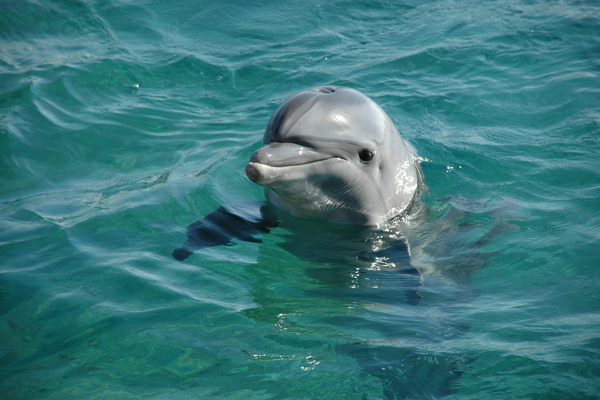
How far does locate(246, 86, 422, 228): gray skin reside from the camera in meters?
6.01

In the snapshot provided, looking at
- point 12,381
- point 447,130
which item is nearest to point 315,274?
point 12,381

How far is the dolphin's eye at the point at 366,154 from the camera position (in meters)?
6.57

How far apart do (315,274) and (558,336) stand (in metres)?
2.32

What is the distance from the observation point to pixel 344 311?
5.73 metres

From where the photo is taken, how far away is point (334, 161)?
20.8 feet

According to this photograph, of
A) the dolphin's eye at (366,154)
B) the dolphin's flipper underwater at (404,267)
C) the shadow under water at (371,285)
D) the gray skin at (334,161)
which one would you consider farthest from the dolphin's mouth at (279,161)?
the dolphin's flipper underwater at (404,267)

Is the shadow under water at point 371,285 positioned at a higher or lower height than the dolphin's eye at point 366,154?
lower

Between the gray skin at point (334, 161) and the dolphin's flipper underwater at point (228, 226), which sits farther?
the dolphin's flipper underwater at point (228, 226)

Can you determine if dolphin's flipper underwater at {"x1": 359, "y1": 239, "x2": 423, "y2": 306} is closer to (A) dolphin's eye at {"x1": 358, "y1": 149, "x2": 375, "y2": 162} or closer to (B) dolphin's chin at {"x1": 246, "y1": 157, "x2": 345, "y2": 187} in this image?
(A) dolphin's eye at {"x1": 358, "y1": 149, "x2": 375, "y2": 162}

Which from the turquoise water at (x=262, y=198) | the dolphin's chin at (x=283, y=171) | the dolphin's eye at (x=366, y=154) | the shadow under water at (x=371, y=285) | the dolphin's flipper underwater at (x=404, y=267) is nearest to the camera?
the turquoise water at (x=262, y=198)

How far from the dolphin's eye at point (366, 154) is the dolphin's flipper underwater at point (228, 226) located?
1.25 m

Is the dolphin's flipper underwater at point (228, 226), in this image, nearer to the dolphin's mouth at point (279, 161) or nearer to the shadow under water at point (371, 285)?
the shadow under water at point (371, 285)

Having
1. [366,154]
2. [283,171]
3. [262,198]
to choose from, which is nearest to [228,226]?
[262,198]

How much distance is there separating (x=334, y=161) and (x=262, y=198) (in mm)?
1939
